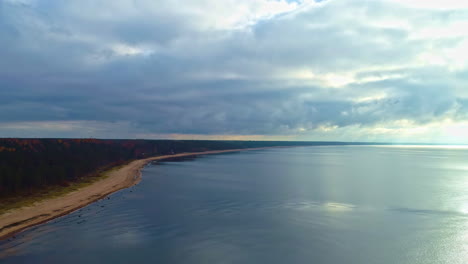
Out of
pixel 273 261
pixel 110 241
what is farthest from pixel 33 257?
pixel 273 261

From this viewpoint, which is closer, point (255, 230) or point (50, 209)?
point (255, 230)

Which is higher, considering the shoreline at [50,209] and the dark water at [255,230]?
the shoreline at [50,209]

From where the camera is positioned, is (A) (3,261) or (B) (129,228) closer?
(A) (3,261)

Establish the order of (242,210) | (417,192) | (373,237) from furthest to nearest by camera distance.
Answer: (417,192), (242,210), (373,237)

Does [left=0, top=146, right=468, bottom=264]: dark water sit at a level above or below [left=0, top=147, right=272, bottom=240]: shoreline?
below

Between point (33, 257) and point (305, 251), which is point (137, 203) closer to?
point (33, 257)

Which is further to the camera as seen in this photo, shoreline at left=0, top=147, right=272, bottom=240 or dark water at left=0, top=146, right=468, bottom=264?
shoreline at left=0, top=147, right=272, bottom=240

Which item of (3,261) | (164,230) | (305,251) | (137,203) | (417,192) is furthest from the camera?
(417,192)

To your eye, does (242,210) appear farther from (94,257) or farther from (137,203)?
(94,257)

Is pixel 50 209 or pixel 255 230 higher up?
pixel 50 209

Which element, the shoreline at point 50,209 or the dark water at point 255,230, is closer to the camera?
the dark water at point 255,230
